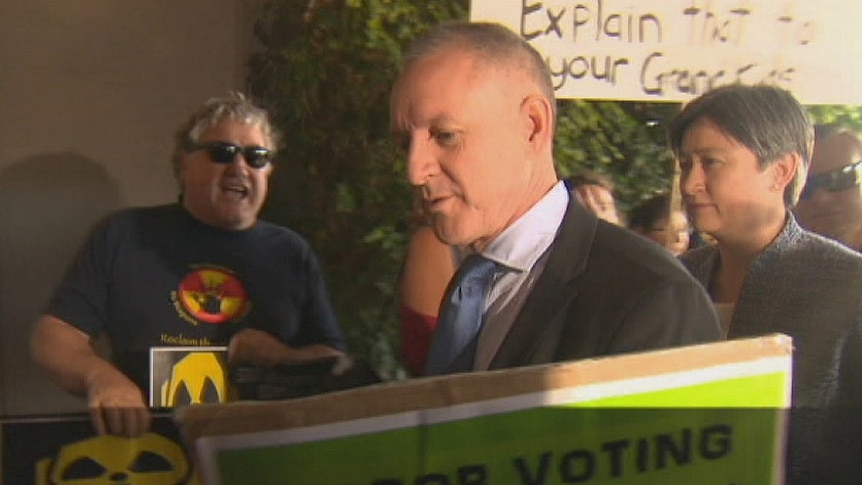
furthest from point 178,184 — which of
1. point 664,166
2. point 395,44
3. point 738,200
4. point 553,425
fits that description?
point 553,425

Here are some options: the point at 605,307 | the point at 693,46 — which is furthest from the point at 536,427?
the point at 693,46

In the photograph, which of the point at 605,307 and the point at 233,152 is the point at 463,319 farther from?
the point at 233,152

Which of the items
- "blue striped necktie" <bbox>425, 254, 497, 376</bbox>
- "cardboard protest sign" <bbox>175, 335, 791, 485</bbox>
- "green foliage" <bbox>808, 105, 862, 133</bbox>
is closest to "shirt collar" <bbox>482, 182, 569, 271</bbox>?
"blue striped necktie" <bbox>425, 254, 497, 376</bbox>

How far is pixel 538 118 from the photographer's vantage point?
114 centimetres

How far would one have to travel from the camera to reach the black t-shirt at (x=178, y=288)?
1.63 meters

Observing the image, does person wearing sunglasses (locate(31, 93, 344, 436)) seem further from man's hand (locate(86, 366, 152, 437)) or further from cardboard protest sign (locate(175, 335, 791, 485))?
cardboard protest sign (locate(175, 335, 791, 485))

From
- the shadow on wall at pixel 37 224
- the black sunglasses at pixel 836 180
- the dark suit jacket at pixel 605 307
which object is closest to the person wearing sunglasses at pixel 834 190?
the black sunglasses at pixel 836 180

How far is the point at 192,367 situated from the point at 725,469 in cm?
79

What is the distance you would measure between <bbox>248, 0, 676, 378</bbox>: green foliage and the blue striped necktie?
80cm

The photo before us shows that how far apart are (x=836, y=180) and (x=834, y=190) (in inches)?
0.6

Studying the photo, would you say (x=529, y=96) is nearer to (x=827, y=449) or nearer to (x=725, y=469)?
(x=725, y=469)

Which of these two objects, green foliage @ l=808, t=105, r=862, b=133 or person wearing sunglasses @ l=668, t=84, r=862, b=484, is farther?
green foliage @ l=808, t=105, r=862, b=133

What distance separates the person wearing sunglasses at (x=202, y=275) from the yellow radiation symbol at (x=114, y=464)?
52cm

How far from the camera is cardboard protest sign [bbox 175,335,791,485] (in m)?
0.86
